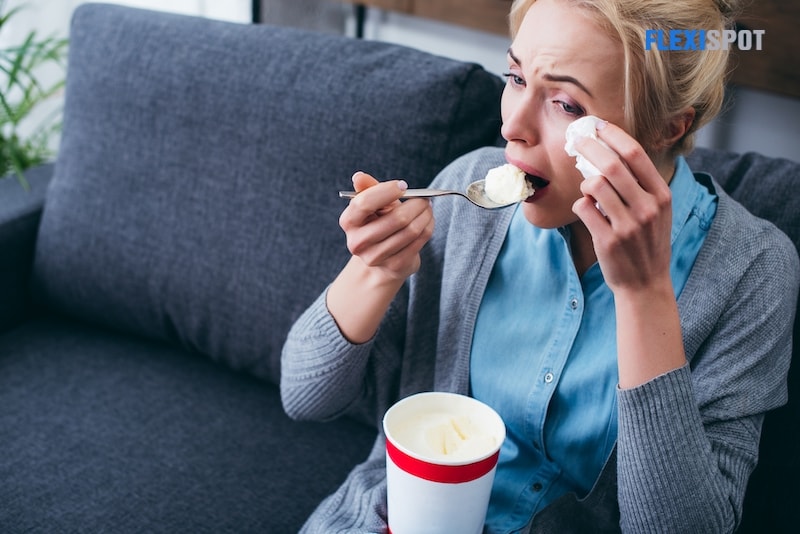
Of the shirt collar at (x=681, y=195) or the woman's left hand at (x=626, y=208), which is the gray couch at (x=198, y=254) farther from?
the woman's left hand at (x=626, y=208)

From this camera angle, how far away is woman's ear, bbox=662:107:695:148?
984mm

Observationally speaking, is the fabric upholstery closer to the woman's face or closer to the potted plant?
the potted plant

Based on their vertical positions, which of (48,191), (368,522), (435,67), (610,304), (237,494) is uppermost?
(435,67)

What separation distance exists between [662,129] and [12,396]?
4.00ft

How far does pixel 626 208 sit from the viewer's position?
84 cm

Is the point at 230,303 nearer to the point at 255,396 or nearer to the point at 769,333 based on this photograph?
the point at 255,396

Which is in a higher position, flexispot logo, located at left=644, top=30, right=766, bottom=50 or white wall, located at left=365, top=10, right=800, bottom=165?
flexispot logo, located at left=644, top=30, right=766, bottom=50

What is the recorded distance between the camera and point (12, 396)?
58.6 inches

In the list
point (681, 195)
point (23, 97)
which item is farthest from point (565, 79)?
point (23, 97)

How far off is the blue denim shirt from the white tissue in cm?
19

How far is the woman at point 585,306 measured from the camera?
2.98 ft

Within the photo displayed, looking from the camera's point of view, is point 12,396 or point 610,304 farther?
point 12,396

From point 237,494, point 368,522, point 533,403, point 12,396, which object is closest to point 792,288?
point 533,403

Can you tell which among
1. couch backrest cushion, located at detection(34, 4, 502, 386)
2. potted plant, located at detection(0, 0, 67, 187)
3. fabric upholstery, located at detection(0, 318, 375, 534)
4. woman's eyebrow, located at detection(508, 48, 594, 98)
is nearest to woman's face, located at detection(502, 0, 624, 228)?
woman's eyebrow, located at detection(508, 48, 594, 98)
